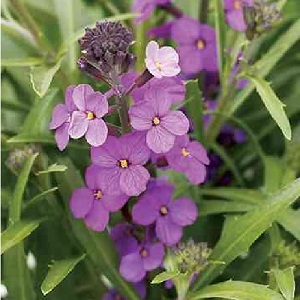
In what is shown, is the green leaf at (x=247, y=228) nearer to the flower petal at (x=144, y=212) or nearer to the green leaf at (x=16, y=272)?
the flower petal at (x=144, y=212)

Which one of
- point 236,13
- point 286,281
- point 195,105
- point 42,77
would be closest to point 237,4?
point 236,13

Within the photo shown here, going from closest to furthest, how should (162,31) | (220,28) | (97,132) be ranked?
(97,132) < (220,28) < (162,31)

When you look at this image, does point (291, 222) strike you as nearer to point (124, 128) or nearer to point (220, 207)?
point (220, 207)

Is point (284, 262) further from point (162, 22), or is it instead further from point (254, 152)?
point (162, 22)

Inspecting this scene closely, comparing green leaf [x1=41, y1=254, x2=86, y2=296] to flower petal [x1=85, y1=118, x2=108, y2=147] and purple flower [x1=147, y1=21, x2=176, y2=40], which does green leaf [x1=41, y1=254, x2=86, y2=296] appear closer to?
flower petal [x1=85, y1=118, x2=108, y2=147]

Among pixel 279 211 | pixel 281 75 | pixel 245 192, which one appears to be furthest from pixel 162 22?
pixel 279 211

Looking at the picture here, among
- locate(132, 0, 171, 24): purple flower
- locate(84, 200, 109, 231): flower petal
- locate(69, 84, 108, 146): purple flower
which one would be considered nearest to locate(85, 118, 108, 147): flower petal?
locate(69, 84, 108, 146): purple flower
